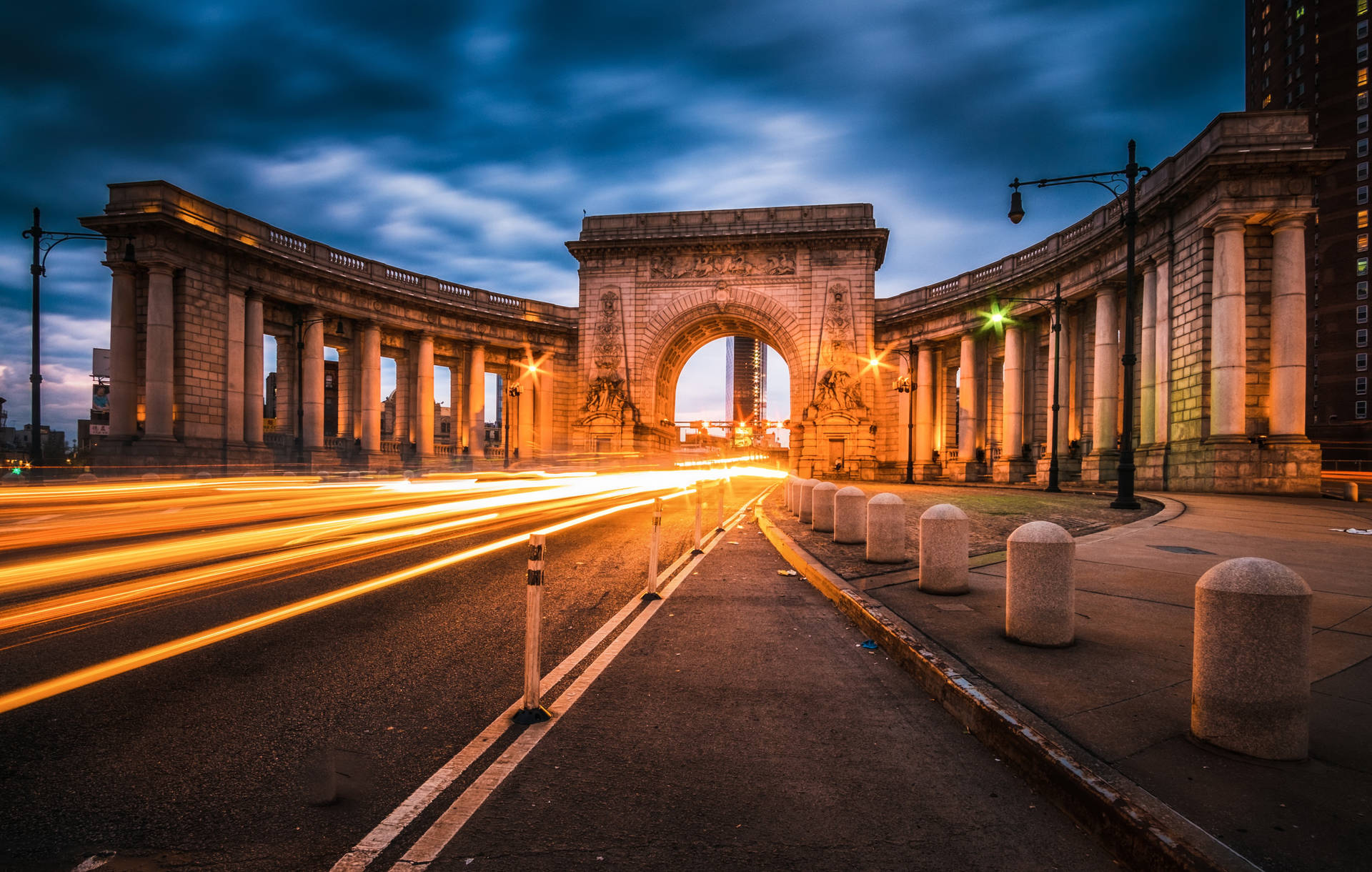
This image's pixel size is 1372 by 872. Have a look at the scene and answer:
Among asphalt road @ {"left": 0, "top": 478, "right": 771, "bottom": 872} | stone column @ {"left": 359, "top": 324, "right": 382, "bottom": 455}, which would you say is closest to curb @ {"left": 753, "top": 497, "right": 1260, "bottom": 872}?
asphalt road @ {"left": 0, "top": 478, "right": 771, "bottom": 872}

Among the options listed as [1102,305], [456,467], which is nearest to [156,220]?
[456,467]

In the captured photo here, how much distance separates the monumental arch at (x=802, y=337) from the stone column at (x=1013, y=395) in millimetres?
162

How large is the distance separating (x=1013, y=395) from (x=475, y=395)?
36.6 metres

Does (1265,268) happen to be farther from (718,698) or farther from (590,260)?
(590,260)

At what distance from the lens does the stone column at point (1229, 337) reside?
22531 millimetres

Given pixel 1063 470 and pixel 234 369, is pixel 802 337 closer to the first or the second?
pixel 1063 470

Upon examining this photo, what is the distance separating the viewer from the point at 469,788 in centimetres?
356

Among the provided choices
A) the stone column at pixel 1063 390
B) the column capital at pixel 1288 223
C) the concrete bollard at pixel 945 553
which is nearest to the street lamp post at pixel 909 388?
the stone column at pixel 1063 390

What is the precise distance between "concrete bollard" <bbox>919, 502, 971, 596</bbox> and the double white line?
3895mm

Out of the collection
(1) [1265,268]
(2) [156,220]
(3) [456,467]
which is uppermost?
(2) [156,220]

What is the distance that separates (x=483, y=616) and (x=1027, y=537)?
5520 millimetres

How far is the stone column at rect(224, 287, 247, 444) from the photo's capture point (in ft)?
109

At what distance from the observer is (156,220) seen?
2928 centimetres

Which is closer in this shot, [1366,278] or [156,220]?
[156,220]
